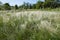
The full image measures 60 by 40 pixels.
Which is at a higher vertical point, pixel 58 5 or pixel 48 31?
pixel 48 31

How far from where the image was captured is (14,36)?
16.8ft

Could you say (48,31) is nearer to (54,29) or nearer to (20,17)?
(54,29)

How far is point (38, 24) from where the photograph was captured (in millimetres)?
5422

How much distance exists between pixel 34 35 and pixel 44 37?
28 cm

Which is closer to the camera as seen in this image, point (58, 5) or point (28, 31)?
point (28, 31)

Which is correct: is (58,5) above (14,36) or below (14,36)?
below

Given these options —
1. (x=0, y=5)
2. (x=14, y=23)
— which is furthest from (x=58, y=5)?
(x=14, y=23)

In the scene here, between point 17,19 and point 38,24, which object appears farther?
point 17,19

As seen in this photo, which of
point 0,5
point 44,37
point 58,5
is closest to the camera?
point 44,37

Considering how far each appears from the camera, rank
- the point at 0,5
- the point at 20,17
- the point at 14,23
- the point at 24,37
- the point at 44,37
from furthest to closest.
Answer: the point at 0,5 → the point at 20,17 → the point at 14,23 → the point at 24,37 → the point at 44,37

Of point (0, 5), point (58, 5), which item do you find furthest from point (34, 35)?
point (58, 5)

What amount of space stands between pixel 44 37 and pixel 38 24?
0.73 metres

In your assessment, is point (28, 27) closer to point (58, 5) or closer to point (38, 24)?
point (38, 24)

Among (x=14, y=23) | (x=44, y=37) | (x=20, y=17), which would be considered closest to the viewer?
(x=44, y=37)
